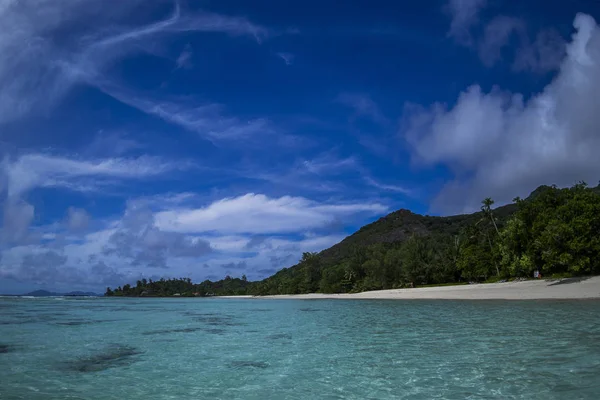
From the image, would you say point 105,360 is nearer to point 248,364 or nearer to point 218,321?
point 248,364

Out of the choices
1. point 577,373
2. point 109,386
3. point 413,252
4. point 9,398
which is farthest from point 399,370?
point 413,252

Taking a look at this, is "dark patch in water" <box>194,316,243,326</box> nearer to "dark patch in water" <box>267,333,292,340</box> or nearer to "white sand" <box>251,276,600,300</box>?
"dark patch in water" <box>267,333,292,340</box>

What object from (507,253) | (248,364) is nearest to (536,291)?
(507,253)

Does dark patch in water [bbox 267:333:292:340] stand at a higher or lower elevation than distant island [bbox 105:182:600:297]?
lower

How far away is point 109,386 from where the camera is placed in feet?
38.9

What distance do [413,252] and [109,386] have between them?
312 ft

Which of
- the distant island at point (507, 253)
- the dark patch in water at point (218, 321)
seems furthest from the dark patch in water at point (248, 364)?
the distant island at point (507, 253)

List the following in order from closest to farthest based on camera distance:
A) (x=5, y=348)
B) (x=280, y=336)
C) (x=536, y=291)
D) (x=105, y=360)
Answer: (x=105, y=360) < (x=5, y=348) < (x=280, y=336) < (x=536, y=291)

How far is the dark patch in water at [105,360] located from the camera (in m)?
14.8

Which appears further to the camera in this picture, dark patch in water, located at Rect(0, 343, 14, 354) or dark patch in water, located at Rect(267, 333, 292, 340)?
dark patch in water, located at Rect(267, 333, 292, 340)

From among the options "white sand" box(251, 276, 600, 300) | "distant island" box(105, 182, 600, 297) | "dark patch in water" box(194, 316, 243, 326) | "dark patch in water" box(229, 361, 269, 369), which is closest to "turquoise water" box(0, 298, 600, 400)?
"dark patch in water" box(229, 361, 269, 369)

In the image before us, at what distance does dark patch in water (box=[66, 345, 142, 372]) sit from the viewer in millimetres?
14781

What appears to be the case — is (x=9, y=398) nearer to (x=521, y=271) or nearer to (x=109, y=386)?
(x=109, y=386)

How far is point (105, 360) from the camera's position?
16.3 m
